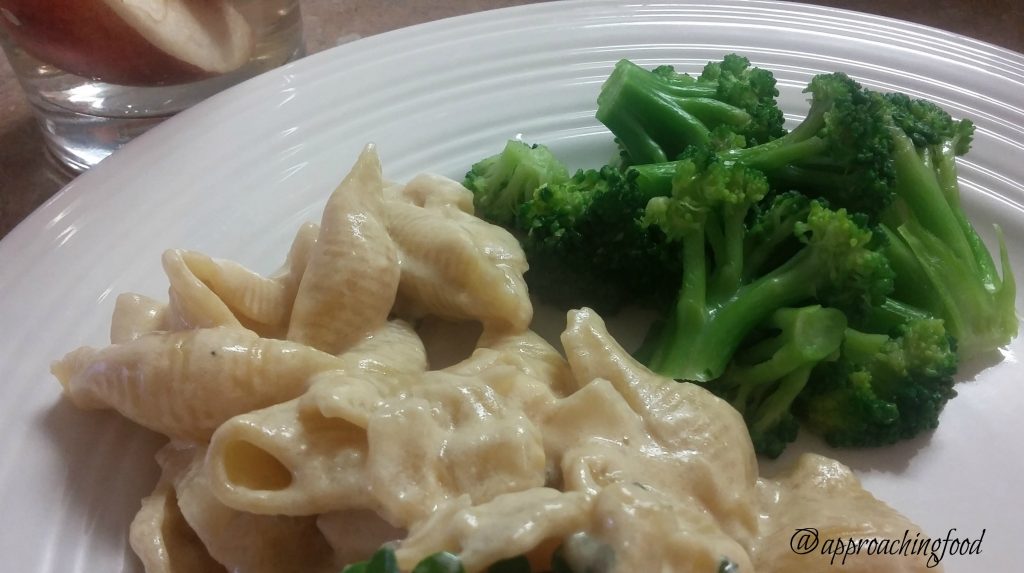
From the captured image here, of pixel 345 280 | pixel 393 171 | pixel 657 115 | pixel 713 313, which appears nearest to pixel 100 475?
pixel 345 280

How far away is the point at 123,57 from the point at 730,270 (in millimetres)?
1342

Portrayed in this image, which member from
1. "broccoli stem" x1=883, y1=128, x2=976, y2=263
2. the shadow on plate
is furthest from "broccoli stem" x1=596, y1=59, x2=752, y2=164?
the shadow on plate

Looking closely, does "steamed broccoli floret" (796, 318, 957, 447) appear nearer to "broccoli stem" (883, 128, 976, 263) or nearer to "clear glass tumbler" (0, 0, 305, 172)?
"broccoli stem" (883, 128, 976, 263)

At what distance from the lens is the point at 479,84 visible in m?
2.03

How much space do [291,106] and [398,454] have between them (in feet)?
3.68

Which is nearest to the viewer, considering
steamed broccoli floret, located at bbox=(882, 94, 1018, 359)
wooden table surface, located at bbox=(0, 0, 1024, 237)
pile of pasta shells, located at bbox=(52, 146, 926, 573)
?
pile of pasta shells, located at bbox=(52, 146, 926, 573)

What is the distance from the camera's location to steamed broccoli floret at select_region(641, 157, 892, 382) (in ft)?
4.58

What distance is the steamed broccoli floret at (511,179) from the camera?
66.6 inches

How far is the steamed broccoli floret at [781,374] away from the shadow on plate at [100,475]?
94cm

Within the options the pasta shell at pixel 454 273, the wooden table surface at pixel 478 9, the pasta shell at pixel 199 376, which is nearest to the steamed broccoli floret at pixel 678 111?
the pasta shell at pixel 454 273

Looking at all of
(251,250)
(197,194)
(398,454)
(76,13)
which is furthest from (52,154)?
(398,454)

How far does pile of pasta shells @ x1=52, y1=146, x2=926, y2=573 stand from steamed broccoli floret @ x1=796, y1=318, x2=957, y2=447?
0.43ft

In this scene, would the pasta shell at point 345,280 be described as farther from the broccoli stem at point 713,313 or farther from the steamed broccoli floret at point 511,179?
the broccoli stem at point 713,313

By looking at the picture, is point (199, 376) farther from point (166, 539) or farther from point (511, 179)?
point (511, 179)
